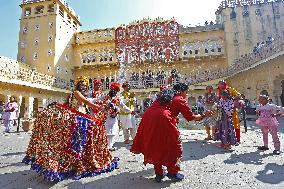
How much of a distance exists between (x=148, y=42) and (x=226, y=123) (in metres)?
30.7

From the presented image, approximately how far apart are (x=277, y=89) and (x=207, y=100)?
49.8 ft

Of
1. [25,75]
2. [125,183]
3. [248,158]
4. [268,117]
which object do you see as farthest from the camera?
[25,75]

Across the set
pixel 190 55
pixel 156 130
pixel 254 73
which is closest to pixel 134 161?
pixel 156 130

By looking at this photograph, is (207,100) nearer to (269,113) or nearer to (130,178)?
(269,113)

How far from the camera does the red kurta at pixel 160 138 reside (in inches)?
134

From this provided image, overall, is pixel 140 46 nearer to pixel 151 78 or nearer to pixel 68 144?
pixel 151 78

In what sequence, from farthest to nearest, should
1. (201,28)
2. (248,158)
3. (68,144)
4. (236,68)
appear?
(201,28) → (236,68) → (248,158) → (68,144)

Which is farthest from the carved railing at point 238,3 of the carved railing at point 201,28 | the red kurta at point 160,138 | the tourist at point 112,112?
the red kurta at point 160,138

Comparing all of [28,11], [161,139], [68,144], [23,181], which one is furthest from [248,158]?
[28,11]

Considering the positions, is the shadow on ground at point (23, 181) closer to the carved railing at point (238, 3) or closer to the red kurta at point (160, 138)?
the red kurta at point (160, 138)

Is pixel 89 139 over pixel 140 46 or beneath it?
beneath

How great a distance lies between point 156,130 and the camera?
3.46 metres

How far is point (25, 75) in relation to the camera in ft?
81.1

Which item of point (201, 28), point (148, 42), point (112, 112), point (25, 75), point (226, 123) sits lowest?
point (226, 123)
